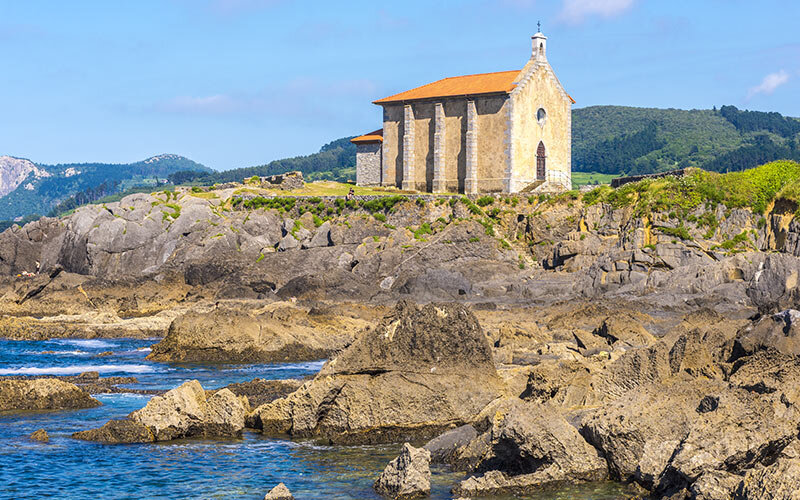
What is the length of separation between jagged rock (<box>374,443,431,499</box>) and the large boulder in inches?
130

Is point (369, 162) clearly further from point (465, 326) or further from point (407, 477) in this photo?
point (407, 477)

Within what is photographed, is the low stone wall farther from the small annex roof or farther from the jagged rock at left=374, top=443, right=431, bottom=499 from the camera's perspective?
the jagged rock at left=374, top=443, right=431, bottom=499

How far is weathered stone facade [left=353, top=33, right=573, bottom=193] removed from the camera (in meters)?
66.2

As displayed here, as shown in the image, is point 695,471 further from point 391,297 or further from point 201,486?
point 391,297

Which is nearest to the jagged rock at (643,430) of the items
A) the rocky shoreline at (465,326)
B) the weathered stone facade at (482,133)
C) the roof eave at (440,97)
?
the rocky shoreline at (465,326)

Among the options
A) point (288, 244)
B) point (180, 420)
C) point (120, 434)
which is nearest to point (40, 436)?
point (120, 434)

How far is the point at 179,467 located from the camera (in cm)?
→ 1698

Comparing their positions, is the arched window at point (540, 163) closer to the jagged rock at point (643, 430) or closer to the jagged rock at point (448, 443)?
the jagged rock at point (448, 443)

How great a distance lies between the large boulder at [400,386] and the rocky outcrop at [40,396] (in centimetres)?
527

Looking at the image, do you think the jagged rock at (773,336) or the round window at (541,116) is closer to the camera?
the jagged rock at (773,336)

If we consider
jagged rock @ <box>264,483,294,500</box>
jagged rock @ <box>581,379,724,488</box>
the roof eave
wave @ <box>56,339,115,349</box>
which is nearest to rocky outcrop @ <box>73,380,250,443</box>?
jagged rock @ <box>264,483,294,500</box>

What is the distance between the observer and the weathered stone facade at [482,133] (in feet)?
217

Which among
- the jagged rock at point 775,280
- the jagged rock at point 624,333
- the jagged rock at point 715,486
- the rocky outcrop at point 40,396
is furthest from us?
the jagged rock at point 775,280

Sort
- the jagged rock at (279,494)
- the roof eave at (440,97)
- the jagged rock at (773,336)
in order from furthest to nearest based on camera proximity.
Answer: the roof eave at (440,97), the jagged rock at (773,336), the jagged rock at (279,494)
